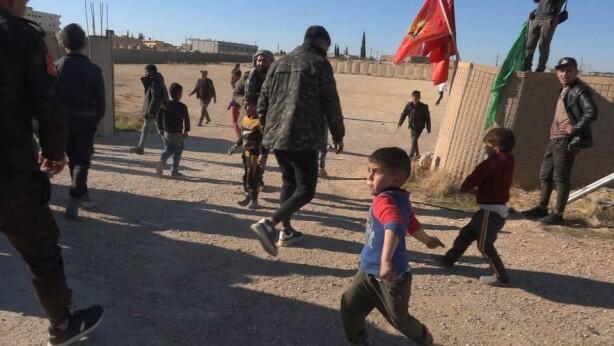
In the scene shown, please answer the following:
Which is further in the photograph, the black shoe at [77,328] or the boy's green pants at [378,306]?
the black shoe at [77,328]

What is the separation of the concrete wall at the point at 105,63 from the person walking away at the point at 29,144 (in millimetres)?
8199

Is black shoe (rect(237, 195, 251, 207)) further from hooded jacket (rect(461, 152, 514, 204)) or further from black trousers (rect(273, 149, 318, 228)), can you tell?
hooded jacket (rect(461, 152, 514, 204))

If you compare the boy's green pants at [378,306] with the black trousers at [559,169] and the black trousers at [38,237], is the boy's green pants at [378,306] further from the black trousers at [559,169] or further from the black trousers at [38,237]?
the black trousers at [559,169]

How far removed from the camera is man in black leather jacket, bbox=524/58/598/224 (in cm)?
517

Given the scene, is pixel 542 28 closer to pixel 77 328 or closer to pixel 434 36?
pixel 434 36

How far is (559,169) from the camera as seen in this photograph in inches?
214

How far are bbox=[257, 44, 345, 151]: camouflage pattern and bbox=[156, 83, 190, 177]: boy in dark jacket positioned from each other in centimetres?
317

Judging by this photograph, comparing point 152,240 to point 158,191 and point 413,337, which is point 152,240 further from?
point 413,337

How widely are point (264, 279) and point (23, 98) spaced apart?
2.12 m

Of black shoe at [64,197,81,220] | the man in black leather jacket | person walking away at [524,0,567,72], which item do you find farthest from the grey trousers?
black shoe at [64,197,81,220]

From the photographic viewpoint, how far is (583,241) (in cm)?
509

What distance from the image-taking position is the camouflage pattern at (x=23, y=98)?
2.26 m

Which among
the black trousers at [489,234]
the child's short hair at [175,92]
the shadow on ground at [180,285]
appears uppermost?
the child's short hair at [175,92]

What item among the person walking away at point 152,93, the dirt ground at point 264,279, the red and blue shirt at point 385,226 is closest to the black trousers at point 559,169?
the dirt ground at point 264,279
